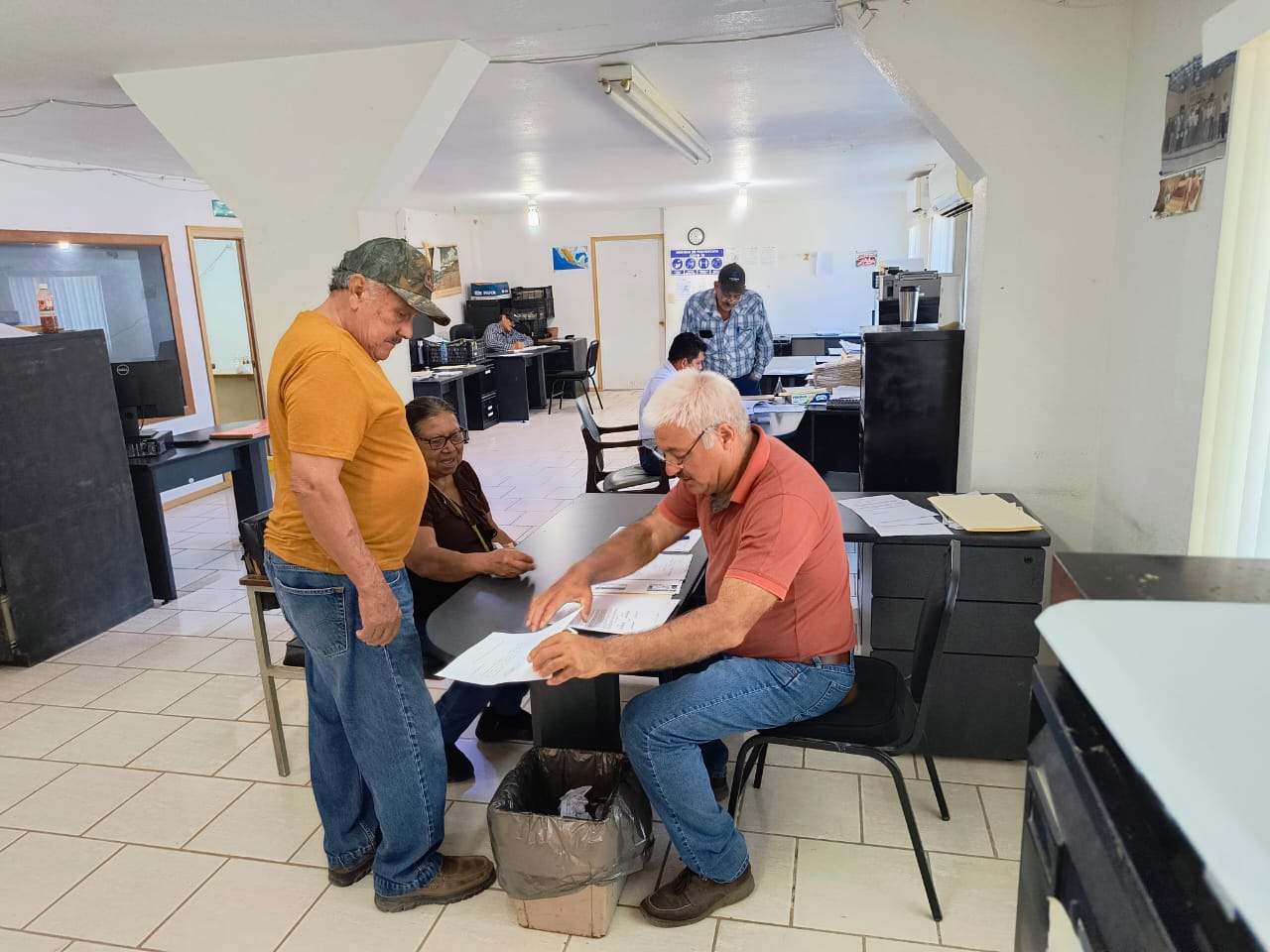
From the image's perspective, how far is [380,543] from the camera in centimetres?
193

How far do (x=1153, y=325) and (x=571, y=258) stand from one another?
9.95 meters

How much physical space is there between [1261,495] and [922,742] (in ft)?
3.13

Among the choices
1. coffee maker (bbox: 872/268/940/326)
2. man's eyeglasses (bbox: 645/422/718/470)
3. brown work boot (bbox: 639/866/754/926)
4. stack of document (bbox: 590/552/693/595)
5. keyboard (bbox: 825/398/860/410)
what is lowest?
brown work boot (bbox: 639/866/754/926)

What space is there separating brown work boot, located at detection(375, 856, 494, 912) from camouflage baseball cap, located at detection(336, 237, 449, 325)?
4.67 feet

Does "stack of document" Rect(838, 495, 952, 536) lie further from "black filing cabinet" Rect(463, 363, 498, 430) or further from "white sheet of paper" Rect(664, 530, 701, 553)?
"black filing cabinet" Rect(463, 363, 498, 430)

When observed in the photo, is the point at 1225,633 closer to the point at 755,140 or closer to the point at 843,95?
the point at 843,95

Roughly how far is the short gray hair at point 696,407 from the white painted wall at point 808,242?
9404 mm

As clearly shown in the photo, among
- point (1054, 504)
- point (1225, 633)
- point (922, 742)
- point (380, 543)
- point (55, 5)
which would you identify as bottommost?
point (922, 742)

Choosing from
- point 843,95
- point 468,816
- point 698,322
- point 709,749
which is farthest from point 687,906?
point 843,95

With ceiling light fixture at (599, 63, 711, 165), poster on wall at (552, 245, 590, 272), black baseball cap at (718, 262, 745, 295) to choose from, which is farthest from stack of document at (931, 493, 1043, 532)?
poster on wall at (552, 245, 590, 272)

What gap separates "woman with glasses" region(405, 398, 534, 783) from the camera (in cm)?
229

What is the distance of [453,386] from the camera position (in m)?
8.41

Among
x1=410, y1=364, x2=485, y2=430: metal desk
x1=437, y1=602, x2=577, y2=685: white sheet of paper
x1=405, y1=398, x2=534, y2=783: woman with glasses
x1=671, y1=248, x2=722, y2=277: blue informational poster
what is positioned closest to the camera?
x1=437, y1=602, x2=577, y2=685: white sheet of paper

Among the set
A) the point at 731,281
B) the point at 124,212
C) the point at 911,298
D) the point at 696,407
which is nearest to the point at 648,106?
the point at 731,281
